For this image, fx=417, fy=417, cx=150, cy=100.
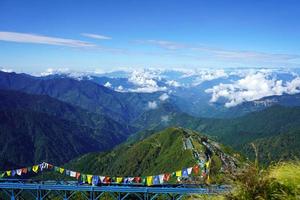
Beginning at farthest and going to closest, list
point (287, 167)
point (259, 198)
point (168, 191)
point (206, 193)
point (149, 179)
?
point (149, 179) < point (168, 191) < point (206, 193) < point (287, 167) < point (259, 198)

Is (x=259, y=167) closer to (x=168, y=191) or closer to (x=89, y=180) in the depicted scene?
(x=168, y=191)

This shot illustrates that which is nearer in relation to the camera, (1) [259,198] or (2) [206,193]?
(1) [259,198]

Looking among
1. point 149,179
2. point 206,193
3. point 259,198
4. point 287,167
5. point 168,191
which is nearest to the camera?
point 259,198

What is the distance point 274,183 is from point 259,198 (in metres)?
0.52

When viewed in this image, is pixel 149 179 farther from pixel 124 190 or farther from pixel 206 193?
pixel 206 193

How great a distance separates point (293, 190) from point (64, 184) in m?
56.1

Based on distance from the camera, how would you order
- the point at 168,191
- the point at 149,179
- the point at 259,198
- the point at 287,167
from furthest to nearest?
the point at 149,179 < the point at 168,191 < the point at 287,167 < the point at 259,198

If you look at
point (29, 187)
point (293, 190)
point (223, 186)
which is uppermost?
point (293, 190)

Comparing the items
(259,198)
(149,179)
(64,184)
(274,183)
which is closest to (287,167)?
(274,183)

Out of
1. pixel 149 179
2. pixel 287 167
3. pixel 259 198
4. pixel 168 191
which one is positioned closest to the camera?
pixel 259 198

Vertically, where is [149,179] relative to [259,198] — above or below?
below

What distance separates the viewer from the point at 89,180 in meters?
60.1

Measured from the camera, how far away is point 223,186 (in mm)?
9883

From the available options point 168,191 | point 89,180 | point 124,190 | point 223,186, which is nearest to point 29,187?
point 89,180
